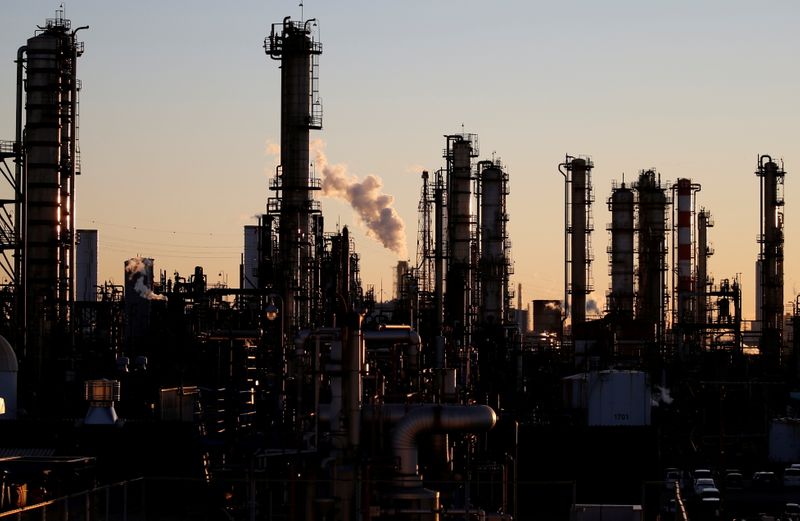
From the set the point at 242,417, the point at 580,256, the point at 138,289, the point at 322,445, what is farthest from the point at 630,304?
the point at 322,445

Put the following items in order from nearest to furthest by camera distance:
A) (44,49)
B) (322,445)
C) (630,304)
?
(322,445), (44,49), (630,304)

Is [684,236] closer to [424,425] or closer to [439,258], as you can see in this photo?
[439,258]

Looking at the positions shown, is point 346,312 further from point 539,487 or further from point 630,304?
point 630,304

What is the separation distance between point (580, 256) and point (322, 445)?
144ft

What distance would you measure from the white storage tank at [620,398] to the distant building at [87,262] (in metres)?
29.2

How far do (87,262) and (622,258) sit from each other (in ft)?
74.6

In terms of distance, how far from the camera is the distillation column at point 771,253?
6756 cm

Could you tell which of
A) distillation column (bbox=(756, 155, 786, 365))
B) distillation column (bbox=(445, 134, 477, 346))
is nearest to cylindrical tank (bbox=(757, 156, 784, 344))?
distillation column (bbox=(756, 155, 786, 365))

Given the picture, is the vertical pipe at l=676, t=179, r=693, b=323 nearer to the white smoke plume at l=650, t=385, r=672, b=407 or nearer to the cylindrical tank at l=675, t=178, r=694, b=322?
the cylindrical tank at l=675, t=178, r=694, b=322

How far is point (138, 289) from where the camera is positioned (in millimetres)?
54469

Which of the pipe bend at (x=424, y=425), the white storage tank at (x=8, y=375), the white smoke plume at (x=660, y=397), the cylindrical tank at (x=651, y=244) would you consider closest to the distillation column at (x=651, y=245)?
Result: the cylindrical tank at (x=651, y=244)

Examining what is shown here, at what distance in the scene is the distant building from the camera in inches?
2781

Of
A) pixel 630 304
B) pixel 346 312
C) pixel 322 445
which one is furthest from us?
pixel 630 304

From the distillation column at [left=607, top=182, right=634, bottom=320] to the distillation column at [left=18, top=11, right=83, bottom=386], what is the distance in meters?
24.7
